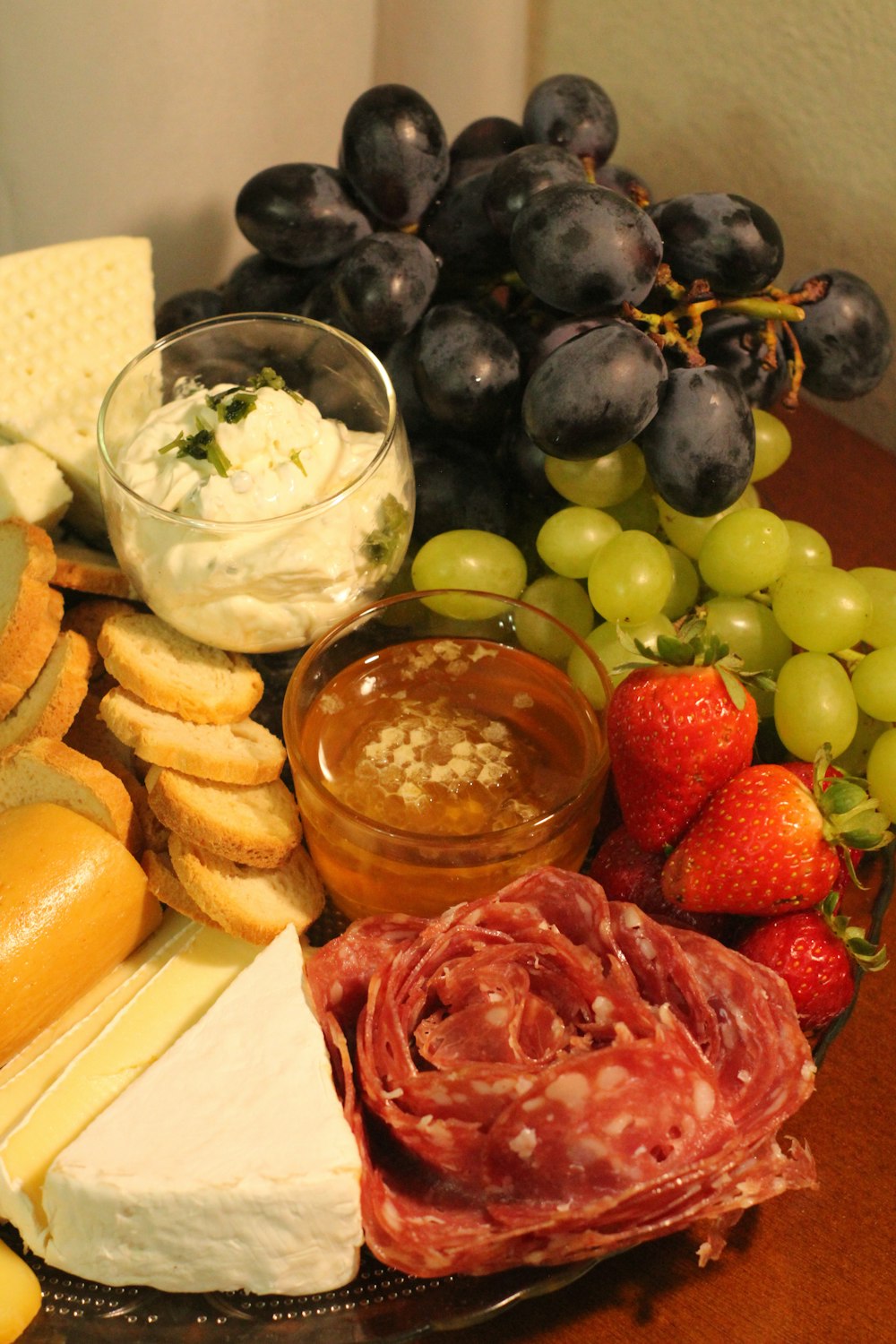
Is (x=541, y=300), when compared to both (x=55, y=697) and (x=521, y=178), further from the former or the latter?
(x=55, y=697)

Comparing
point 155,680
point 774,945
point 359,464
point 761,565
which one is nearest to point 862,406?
point 761,565

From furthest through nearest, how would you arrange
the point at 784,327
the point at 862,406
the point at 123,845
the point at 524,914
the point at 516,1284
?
the point at 862,406, the point at 784,327, the point at 123,845, the point at 524,914, the point at 516,1284

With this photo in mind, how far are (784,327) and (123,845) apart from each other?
90 cm

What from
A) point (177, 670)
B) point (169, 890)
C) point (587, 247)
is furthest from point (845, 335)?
point (169, 890)

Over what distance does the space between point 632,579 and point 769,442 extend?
311mm

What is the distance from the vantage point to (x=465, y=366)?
1.21m

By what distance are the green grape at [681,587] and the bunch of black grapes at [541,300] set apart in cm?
8

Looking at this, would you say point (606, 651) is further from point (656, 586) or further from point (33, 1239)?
point (33, 1239)

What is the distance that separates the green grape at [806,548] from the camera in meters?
1.25

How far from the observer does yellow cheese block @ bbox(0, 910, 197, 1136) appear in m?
0.98

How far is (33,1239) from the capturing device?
908mm

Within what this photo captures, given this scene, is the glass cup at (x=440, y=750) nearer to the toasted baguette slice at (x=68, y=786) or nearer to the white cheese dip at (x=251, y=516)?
the white cheese dip at (x=251, y=516)

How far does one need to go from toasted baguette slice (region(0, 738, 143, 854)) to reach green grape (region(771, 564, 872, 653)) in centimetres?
67

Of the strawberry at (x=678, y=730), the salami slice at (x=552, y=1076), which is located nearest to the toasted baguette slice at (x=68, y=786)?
the salami slice at (x=552, y=1076)
